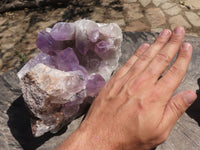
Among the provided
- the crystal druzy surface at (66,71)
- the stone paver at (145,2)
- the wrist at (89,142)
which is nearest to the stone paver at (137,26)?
the stone paver at (145,2)

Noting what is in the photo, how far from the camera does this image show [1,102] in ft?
5.97

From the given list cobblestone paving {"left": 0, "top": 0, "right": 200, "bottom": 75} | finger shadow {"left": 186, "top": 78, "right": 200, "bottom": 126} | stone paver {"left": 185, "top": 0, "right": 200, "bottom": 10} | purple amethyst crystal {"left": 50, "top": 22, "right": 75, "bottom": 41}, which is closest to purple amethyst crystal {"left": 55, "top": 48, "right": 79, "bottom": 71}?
purple amethyst crystal {"left": 50, "top": 22, "right": 75, "bottom": 41}

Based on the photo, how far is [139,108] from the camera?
1235 mm

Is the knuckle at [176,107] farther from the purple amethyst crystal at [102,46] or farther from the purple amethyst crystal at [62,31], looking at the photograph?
the purple amethyst crystal at [62,31]

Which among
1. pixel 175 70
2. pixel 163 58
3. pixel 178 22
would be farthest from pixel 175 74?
pixel 178 22

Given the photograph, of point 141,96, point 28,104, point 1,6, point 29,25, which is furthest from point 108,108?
point 1,6

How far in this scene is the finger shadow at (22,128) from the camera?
1.58 metres

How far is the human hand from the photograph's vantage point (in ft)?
3.86

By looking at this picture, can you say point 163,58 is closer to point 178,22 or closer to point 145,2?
point 178,22

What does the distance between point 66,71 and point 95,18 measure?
8.63 ft

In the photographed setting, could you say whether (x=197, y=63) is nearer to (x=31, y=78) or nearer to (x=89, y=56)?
(x=89, y=56)

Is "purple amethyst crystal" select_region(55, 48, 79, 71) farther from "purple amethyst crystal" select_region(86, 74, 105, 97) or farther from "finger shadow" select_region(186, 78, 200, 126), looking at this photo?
"finger shadow" select_region(186, 78, 200, 126)

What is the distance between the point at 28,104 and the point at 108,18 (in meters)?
2.88

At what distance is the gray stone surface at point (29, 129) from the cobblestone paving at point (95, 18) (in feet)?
5.60
